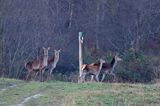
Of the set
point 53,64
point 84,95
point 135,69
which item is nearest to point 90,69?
point 53,64

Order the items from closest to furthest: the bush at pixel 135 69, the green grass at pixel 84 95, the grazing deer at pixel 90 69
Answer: the green grass at pixel 84 95
the grazing deer at pixel 90 69
the bush at pixel 135 69

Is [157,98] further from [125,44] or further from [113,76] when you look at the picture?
[125,44]

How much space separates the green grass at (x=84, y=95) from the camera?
15258 mm

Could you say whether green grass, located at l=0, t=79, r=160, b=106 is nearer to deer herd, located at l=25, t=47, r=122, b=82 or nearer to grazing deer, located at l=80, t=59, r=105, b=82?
grazing deer, located at l=80, t=59, r=105, b=82

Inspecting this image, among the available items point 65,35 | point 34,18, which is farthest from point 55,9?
point 34,18

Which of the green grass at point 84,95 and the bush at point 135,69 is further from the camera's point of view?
the bush at point 135,69

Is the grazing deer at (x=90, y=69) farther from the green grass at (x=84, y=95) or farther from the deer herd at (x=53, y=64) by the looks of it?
the green grass at (x=84, y=95)

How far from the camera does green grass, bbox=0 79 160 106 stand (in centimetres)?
1526

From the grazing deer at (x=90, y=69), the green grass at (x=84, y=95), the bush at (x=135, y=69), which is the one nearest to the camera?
the green grass at (x=84, y=95)

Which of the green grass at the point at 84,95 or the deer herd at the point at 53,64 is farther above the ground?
the deer herd at the point at 53,64

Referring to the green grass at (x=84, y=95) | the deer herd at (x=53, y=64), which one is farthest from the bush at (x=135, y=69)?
the green grass at (x=84, y=95)

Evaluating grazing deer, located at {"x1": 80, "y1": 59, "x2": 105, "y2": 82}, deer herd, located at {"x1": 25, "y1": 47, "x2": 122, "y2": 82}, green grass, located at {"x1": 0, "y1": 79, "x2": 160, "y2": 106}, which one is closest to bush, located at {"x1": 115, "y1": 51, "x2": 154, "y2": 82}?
deer herd, located at {"x1": 25, "y1": 47, "x2": 122, "y2": 82}

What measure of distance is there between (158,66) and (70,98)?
15.5 metres

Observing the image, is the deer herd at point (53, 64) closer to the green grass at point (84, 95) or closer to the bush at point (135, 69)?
the bush at point (135, 69)
